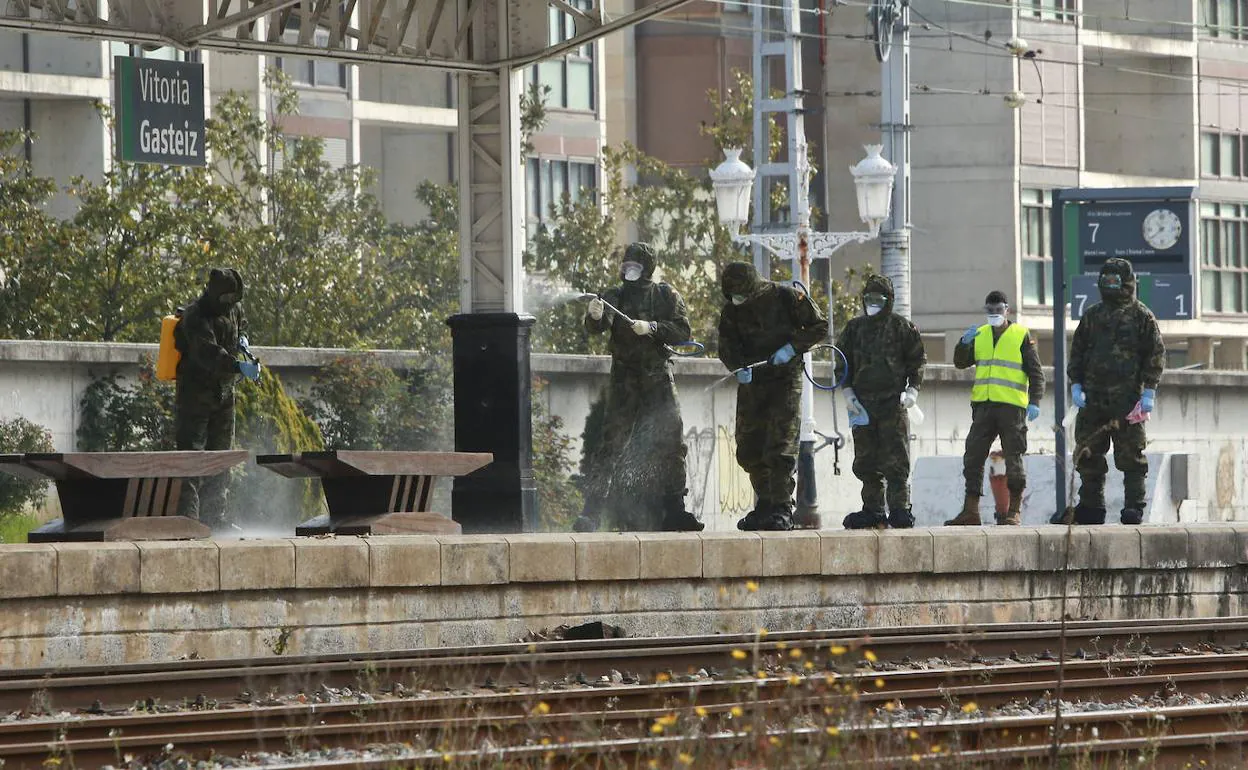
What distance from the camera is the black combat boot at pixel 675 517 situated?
706 inches

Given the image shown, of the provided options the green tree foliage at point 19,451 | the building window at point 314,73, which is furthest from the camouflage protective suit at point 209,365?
the building window at point 314,73

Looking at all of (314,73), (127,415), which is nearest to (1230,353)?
(314,73)

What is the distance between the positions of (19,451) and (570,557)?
25.3ft

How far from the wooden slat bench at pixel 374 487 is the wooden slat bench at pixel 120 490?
644mm

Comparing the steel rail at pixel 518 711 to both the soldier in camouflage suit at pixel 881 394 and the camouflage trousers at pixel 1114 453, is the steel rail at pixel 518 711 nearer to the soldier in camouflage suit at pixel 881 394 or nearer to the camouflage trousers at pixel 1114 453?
the soldier in camouflage suit at pixel 881 394

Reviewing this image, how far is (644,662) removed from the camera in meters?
13.1

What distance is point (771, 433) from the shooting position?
16.8 metres

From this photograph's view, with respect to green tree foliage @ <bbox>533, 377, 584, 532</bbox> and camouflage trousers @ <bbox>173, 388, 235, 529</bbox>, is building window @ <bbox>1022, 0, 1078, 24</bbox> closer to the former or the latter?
green tree foliage @ <bbox>533, 377, 584, 532</bbox>

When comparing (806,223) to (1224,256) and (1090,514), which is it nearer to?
(1090,514)

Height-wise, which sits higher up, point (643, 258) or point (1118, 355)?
point (643, 258)

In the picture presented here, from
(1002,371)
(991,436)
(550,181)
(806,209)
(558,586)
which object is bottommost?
(558,586)

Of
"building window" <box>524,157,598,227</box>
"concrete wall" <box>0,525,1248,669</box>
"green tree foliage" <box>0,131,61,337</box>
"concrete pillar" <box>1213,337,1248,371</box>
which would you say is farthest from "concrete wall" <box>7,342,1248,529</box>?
"concrete pillar" <box>1213,337,1248,371</box>

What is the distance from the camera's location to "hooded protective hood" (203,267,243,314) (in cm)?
1706

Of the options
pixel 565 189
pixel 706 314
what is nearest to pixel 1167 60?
pixel 565 189
